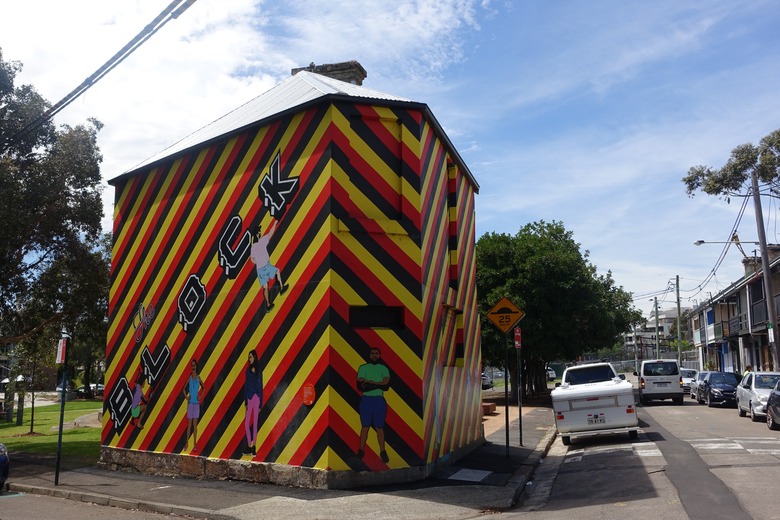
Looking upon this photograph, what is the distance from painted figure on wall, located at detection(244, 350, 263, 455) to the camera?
11.6 metres

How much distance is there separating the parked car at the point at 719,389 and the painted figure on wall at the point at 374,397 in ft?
70.0

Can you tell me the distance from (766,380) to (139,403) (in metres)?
18.7

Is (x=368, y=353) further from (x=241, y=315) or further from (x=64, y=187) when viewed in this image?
(x=64, y=187)

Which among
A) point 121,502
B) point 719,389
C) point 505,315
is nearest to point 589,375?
point 505,315

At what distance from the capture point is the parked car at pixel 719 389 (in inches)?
1077

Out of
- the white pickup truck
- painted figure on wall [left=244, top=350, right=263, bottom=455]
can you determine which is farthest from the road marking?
painted figure on wall [left=244, top=350, right=263, bottom=455]

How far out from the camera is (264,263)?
39.3ft

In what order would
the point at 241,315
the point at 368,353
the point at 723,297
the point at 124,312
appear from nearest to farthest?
the point at 368,353, the point at 241,315, the point at 124,312, the point at 723,297

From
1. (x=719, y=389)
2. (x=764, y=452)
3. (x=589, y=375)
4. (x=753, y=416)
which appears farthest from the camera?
(x=719, y=389)

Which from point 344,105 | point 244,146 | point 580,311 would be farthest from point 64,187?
point 580,311

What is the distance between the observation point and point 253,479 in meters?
11.4

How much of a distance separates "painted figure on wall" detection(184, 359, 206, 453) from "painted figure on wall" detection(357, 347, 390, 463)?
3606mm

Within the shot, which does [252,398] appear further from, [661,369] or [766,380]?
[661,369]

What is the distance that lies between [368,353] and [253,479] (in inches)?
116
